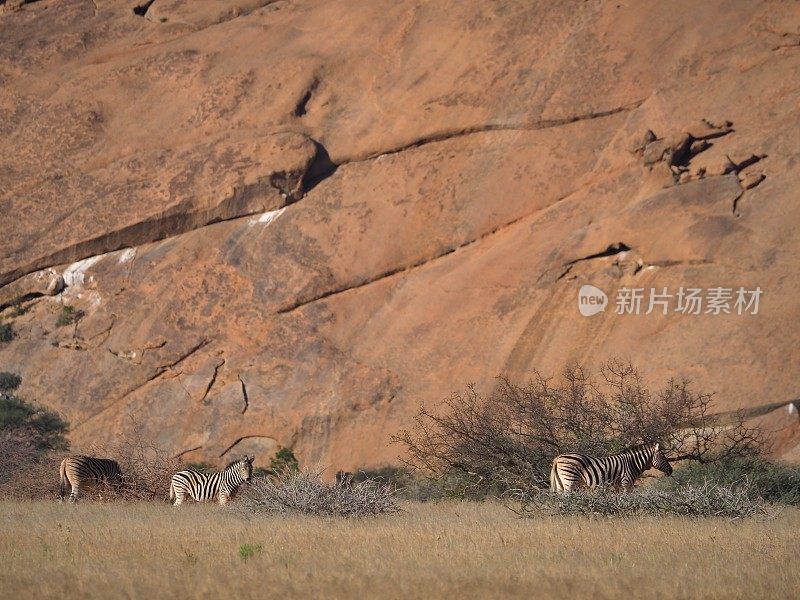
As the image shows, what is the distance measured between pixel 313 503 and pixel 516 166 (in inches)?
483

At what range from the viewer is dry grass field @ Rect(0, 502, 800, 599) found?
32.4 ft

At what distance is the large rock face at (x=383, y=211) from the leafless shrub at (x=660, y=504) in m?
6.58

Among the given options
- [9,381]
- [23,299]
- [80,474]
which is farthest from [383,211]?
[80,474]

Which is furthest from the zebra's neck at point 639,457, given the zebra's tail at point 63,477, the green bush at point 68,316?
the green bush at point 68,316

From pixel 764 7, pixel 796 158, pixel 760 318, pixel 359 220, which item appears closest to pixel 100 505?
pixel 359 220

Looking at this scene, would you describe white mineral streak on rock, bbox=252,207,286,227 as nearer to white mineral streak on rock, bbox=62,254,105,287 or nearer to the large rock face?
the large rock face

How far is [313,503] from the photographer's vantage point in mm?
16234

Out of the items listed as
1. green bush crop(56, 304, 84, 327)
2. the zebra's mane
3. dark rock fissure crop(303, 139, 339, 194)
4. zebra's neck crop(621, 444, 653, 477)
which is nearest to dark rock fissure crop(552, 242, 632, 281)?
dark rock fissure crop(303, 139, 339, 194)

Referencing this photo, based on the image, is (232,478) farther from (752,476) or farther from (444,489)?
(752,476)

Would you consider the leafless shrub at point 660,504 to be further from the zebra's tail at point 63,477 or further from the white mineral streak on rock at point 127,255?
the white mineral streak on rock at point 127,255

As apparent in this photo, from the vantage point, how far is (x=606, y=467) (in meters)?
16.4

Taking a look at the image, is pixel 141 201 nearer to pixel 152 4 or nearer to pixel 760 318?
pixel 152 4

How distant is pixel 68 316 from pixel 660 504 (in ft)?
56.2

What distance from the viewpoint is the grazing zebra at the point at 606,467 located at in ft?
52.4
